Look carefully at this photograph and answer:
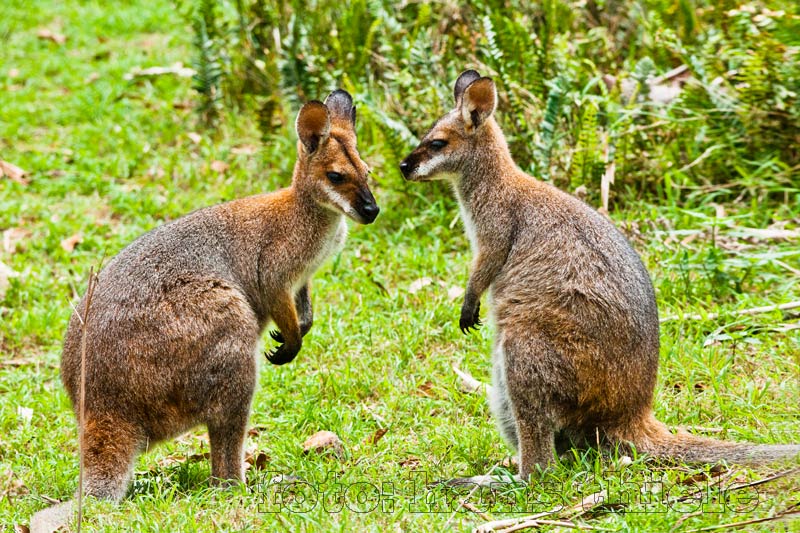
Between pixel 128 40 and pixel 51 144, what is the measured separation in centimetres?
272

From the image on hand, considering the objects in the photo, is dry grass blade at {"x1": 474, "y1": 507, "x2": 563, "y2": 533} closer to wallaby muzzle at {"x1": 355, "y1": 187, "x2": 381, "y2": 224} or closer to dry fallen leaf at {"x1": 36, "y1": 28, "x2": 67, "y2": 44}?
A: wallaby muzzle at {"x1": 355, "y1": 187, "x2": 381, "y2": 224}

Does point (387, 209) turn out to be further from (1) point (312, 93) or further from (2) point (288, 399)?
(2) point (288, 399)

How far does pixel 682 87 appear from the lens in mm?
7480

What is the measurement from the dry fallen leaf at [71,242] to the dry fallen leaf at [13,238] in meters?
0.35

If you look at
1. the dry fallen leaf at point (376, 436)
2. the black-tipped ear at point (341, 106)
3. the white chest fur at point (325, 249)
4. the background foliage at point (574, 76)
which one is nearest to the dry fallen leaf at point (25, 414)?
the white chest fur at point (325, 249)

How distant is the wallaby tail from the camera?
405 cm

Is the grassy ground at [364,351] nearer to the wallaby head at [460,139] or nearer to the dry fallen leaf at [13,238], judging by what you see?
the dry fallen leaf at [13,238]

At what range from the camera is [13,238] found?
25.8ft

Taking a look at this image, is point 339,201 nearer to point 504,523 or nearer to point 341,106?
point 341,106

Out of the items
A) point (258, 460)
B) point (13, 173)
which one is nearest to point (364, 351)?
point (258, 460)

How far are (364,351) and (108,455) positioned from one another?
2.06m

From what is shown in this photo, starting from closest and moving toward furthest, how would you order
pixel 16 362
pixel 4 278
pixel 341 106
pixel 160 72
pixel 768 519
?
pixel 768 519, pixel 341 106, pixel 16 362, pixel 4 278, pixel 160 72

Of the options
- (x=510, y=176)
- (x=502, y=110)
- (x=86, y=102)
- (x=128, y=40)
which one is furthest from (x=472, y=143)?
(x=128, y=40)

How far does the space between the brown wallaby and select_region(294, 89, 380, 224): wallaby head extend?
0.63 meters
